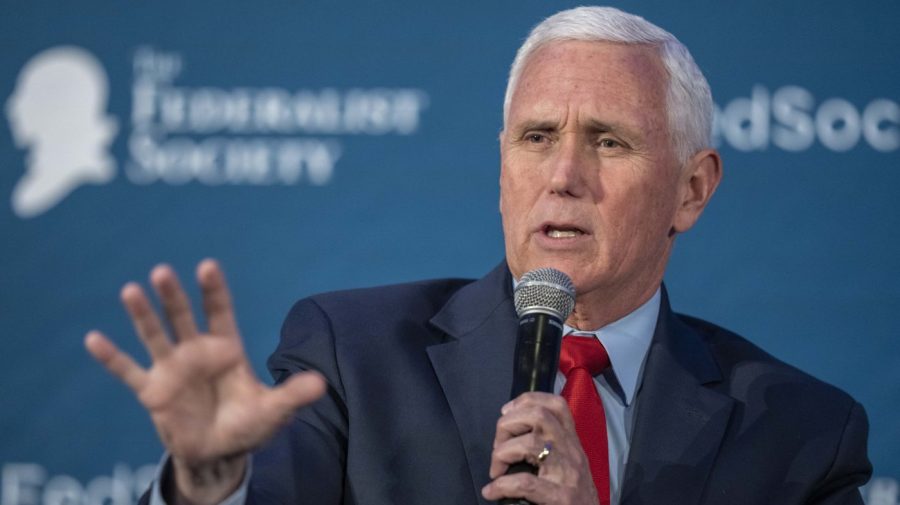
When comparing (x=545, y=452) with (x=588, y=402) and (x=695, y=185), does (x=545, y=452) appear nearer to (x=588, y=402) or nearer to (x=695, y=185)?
(x=588, y=402)

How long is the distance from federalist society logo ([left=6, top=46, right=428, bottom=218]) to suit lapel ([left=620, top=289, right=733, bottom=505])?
48.9 inches

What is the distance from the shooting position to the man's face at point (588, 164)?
7.41 ft

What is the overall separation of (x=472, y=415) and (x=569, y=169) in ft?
1.73

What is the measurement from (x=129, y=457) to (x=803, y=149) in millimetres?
2142

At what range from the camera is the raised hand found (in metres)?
1.41

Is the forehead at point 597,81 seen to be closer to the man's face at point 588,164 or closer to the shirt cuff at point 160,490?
the man's face at point 588,164

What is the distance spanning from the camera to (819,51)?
329 cm

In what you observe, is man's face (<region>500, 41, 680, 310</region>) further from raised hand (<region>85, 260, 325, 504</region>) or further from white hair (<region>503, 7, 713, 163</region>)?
raised hand (<region>85, 260, 325, 504</region>)

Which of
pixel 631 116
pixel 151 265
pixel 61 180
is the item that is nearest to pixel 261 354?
pixel 151 265

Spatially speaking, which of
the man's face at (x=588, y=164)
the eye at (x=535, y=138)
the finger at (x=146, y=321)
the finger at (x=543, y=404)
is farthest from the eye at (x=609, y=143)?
the finger at (x=146, y=321)

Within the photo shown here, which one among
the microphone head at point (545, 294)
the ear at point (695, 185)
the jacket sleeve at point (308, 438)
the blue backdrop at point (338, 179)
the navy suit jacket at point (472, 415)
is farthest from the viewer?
the blue backdrop at point (338, 179)

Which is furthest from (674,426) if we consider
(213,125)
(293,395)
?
(213,125)

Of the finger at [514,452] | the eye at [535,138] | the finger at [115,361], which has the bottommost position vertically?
the finger at [514,452]

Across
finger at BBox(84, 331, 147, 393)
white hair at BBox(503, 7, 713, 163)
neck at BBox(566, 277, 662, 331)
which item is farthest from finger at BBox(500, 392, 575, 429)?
white hair at BBox(503, 7, 713, 163)
